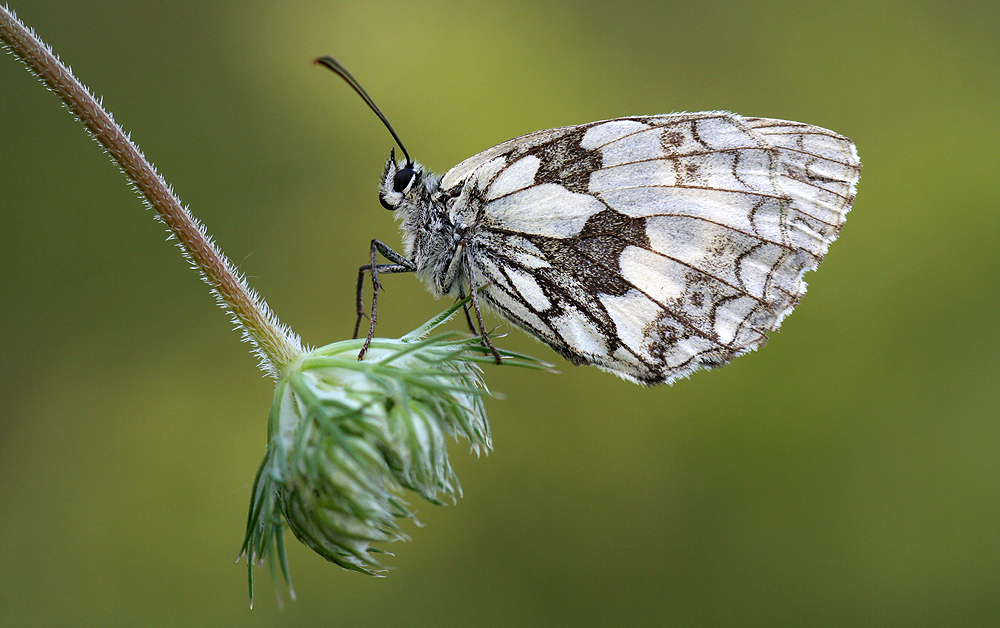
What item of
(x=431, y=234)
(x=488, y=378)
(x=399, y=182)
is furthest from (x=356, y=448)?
(x=488, y=378)

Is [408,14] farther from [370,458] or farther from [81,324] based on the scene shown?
[370,458]

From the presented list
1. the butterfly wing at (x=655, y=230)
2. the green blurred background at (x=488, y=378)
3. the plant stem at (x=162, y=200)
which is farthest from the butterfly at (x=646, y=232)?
the green blurred background at (x=488, y=378)

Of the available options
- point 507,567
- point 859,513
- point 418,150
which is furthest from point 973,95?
point 507,567

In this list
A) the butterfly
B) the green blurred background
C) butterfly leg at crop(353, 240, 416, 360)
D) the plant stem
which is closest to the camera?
the plant stem

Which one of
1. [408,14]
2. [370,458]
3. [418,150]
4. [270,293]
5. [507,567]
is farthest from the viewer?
[408,14]

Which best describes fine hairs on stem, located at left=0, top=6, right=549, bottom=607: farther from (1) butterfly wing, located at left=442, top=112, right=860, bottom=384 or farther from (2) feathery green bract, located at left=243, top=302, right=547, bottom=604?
(1) butterfly wing, located at left=442, top=112, right=860, bottom=384

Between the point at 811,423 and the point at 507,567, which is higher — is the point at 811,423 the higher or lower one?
the higher one

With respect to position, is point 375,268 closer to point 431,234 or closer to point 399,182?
point 431,234

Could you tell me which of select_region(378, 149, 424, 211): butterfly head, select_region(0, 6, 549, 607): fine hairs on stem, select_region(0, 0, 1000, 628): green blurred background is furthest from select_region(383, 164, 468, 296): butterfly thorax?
select_region(0, 0, 1000, 628): green blurred background
